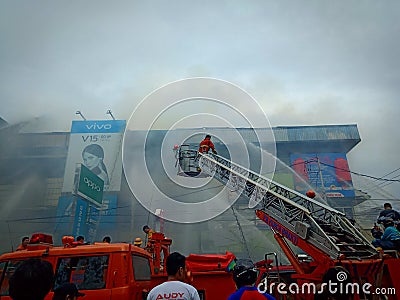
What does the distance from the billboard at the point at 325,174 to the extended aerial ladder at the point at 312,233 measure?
2491 centimetres

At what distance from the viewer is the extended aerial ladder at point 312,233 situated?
5.88 m

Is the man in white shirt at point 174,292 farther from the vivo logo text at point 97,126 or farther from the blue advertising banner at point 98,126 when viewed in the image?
the vivo logo text at point 97,126

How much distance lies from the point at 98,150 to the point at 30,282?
3160 centimetres

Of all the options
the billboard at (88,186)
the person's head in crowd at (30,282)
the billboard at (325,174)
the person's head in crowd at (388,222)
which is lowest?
the person's head in crowd at (30,282)

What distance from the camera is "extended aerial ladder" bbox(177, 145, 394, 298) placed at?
5.88 m

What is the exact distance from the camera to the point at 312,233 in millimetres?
6992

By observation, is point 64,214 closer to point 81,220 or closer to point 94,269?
point 81,220

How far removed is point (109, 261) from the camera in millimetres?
4680

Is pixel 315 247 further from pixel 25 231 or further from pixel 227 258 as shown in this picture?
pixel 25 231

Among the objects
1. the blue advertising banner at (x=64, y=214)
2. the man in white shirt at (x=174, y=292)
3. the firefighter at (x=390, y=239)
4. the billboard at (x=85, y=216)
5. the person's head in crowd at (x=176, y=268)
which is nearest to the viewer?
the man in white shirt at (x=174, y=292)

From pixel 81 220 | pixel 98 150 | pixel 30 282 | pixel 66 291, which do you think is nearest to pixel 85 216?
pixel 81 220

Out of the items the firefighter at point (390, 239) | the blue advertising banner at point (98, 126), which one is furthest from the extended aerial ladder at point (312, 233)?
the blue advertising banner at point (98, 126)

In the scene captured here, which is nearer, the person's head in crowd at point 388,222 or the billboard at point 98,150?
the person's head in crowd at point 388,222

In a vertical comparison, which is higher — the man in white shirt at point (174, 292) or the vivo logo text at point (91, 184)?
the vivo logo text at point (91, 184)
